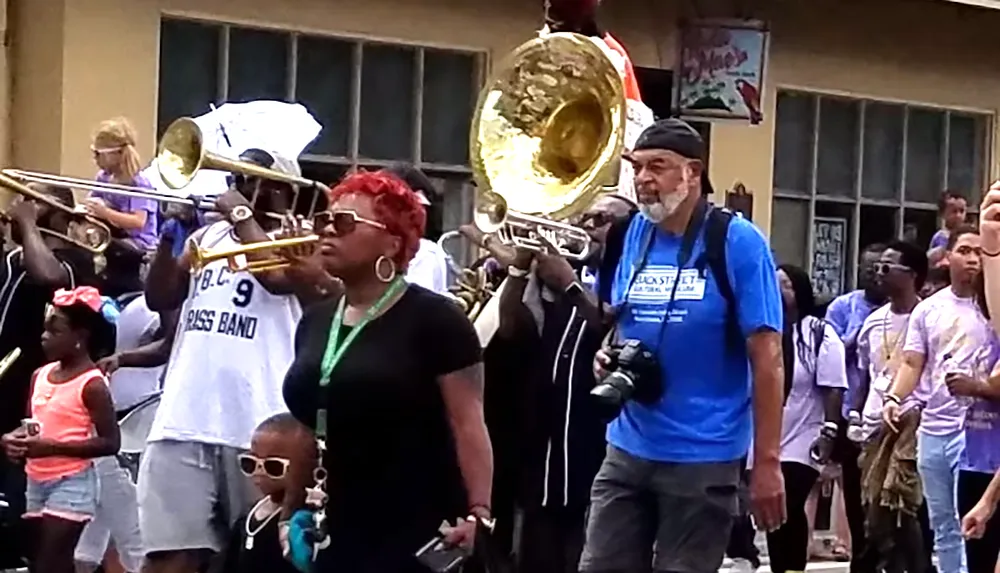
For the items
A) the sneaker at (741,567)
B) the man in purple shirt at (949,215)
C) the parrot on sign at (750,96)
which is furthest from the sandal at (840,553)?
the parrot on sign at (750,96)

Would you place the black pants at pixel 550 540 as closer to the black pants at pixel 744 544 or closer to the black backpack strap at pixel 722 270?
the black backpack strap at pixel 722 270

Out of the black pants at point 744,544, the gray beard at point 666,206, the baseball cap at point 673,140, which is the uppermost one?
the baseball cap at point 673,140

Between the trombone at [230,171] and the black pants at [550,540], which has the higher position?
the trombone at [230,171]

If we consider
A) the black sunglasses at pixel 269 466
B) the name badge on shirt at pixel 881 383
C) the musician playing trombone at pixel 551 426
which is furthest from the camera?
the name badge on shirt at pixel 881 383

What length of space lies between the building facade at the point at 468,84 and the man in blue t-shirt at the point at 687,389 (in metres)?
5.99

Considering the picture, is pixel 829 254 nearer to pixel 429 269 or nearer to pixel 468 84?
pixel 468 84

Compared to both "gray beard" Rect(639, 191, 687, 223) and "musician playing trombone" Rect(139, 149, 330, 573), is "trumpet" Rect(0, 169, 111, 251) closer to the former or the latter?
"musician playing trombone" Rect(139, 149, 330, 573)

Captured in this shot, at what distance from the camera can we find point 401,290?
6305 millimetres

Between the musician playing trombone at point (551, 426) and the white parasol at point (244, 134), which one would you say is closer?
the white parasol at point (244, 134)

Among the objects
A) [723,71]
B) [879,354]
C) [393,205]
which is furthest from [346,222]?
[723,71]

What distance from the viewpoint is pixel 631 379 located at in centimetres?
710

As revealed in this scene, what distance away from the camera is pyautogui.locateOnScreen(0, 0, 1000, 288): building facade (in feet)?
41.7

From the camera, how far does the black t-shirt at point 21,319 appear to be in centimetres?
962

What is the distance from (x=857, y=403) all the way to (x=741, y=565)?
1204mm
